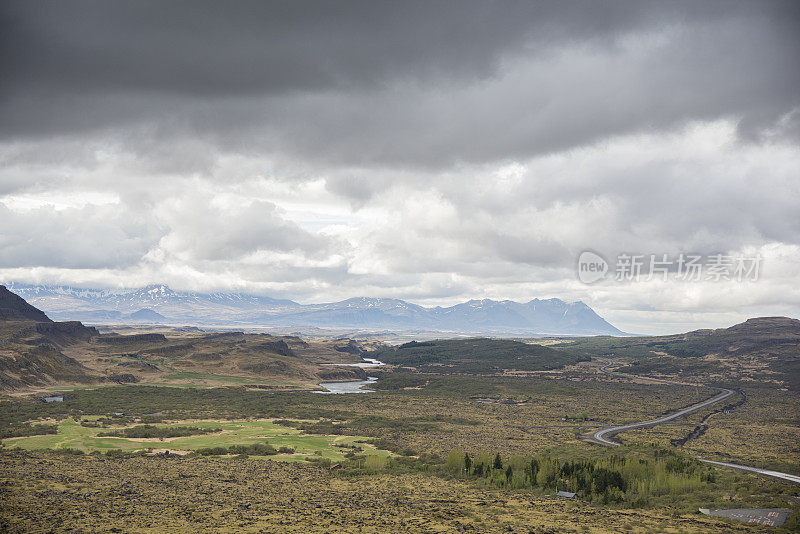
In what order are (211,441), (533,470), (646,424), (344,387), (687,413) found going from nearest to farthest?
1. (533,470)
2. (211,441)
3. (646,424)
4. (687,413)
5. (344,387)

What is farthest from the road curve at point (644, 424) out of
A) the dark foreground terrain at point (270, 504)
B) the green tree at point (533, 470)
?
the dark foreground terrain at point (270, 504)

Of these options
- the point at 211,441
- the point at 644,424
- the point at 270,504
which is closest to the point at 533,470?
the point at 270,504

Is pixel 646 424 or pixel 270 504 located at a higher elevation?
pixel 270 504

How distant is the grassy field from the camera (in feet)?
210

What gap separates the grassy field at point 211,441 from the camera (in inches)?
2522

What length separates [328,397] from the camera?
13662 cm

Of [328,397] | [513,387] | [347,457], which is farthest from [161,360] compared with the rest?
[347,457]

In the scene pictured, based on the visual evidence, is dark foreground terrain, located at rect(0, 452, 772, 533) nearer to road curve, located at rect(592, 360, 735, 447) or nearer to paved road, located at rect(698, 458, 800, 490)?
paved road, located at rect(698, 458, 800, 490)

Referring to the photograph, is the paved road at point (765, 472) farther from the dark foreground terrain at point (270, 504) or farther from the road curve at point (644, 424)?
the dark foreground terrain at point (270, 504)

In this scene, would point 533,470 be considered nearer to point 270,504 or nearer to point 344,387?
point 270,504

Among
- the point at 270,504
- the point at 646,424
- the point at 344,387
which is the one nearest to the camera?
the point at 270,504

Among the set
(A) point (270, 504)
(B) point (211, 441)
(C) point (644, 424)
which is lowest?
(B) point (211, 441)

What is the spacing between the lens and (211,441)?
70.6 m

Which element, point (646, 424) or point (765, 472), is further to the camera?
point (646, 424)
